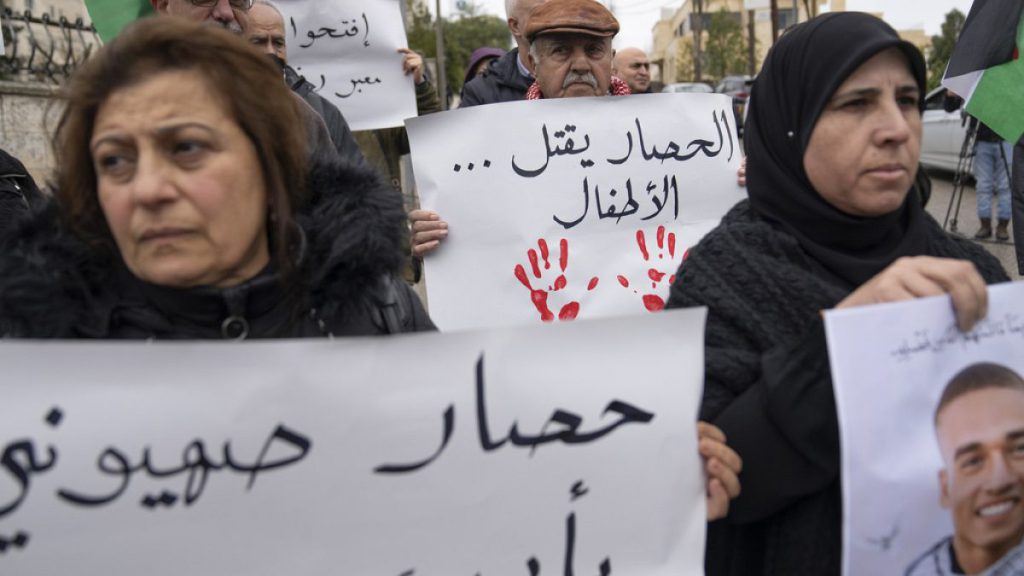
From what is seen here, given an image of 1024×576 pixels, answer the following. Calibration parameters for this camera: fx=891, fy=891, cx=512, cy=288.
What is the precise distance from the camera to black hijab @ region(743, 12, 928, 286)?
1.69m

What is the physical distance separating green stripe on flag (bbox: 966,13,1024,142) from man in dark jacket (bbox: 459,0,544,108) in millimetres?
1789

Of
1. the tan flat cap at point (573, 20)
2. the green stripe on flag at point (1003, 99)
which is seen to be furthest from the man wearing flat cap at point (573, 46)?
the green stripe on flag at point (1003, 99)

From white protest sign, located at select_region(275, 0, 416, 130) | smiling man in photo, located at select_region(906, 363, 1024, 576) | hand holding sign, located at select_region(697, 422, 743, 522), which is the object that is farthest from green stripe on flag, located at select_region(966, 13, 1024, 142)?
white protest sign, located at select_region(275, 0, 416, 130)

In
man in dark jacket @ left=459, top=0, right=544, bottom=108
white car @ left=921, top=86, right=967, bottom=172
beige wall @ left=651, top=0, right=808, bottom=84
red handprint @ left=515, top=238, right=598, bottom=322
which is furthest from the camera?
beige wall @ left=651, top=0, right=808, bottom=84

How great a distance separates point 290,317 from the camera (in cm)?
156

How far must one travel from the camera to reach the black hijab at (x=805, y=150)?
5.53ft

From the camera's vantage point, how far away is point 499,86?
405 cm

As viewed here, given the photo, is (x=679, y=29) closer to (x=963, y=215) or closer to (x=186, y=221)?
(x=963, y=215)

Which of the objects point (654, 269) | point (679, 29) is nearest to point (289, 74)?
point (654, 269)

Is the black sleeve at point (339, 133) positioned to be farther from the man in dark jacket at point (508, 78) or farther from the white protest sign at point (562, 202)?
the man in dark jacket at point (508, 78)

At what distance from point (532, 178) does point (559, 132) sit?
0.19m

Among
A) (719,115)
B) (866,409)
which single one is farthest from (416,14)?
(866,409)

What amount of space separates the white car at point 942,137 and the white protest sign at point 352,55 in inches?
431

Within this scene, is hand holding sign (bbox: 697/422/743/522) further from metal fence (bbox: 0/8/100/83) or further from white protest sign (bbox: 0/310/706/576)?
metal fence (bbox: 0/8/100/83)
